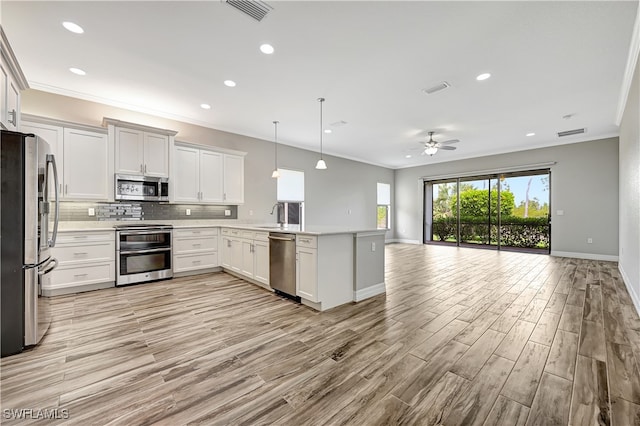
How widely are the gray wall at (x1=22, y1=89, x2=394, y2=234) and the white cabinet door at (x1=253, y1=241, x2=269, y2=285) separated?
2.04 m

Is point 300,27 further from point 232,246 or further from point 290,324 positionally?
point 232,246

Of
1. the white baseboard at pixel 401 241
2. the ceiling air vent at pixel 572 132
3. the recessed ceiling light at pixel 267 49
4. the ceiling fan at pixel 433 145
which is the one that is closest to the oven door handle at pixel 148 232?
the recessed ceiling light at pixel 267 49

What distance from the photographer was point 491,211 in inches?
327

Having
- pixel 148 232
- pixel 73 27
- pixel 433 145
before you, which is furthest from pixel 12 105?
pixel 433 145

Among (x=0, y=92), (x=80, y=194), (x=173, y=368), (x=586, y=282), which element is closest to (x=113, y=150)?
(x=80, y=194)

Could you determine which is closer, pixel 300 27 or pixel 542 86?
pixel 300 27

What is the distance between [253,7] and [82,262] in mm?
4128

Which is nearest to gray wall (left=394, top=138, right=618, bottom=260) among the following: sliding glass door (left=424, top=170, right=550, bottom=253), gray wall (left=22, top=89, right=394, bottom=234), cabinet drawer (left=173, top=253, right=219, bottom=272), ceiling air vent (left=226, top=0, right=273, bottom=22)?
sliding glass door (left=424, top=170, right=550, bottom=253)

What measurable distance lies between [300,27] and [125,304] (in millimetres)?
3914

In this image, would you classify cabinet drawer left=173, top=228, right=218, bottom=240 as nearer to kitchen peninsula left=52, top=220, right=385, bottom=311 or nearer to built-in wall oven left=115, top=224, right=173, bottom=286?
kitchen peninsula left=52, top=220, right=385, bottom=311

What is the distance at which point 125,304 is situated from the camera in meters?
3.36

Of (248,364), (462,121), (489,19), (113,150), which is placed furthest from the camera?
(462,121)

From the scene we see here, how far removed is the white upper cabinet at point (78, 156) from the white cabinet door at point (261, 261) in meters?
2.53

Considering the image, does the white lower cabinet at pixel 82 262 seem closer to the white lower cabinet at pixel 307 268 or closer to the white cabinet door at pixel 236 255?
the white cabinet door at pixel 236 255
